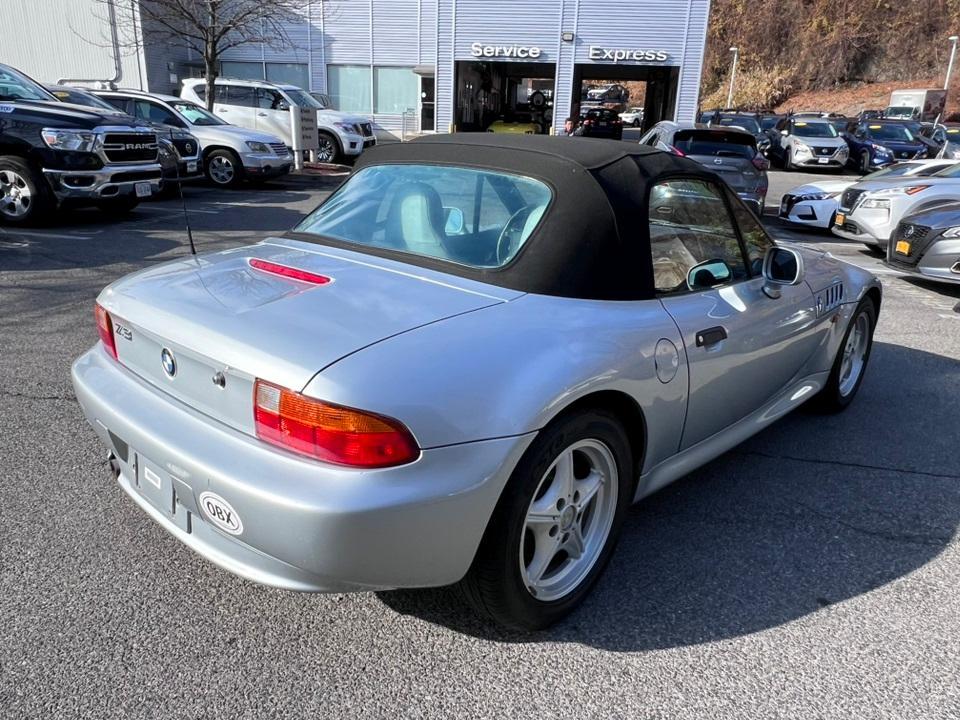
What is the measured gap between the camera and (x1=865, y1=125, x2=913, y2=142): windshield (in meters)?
22.8

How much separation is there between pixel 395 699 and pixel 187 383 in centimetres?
115

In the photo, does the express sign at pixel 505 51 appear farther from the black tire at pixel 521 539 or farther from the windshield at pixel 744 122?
the black tire at pixel 521 539

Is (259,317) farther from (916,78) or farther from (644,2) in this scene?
(916,78)

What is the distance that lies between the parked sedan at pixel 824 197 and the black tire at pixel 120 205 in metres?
9.76

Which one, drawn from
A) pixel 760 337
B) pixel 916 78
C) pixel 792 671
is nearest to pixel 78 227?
pixel 760 337

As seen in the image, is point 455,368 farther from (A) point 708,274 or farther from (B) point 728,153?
(B) point 728,153

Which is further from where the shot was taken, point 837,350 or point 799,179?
point 799,179

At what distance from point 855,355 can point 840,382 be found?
33 cm

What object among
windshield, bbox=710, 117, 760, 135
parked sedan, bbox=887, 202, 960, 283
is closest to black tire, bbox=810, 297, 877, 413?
parked sedan, bbox=887, 202, 960, 283

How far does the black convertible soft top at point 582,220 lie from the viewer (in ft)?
8.48

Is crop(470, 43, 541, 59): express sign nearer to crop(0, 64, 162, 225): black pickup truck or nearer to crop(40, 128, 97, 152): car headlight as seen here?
crop(0, 64, 162, 225): black pickup truck

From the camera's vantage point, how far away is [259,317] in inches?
90.0

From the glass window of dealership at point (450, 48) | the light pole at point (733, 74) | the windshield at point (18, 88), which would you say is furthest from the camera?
the light pole at point (733, 74)

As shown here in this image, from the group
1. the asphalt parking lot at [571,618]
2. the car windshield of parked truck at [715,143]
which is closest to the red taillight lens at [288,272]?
the asphalt parking lot at [571,618]
